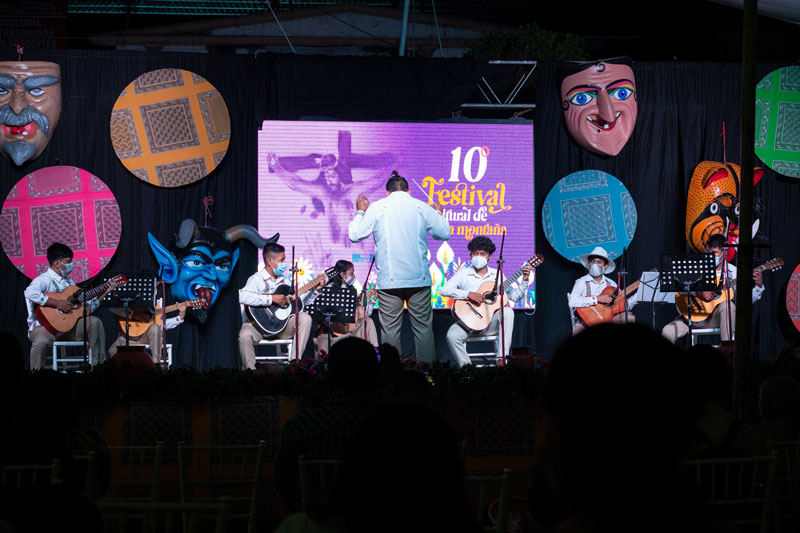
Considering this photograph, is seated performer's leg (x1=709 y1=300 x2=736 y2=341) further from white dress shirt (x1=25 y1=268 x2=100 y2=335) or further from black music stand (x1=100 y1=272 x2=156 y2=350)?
white dress shirt (x1=25 y1=268 x2=100 y2=335)

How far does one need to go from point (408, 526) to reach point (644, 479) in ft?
1.08

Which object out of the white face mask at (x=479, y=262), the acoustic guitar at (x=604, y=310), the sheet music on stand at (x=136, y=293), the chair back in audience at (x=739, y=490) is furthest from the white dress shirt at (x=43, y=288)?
the chair back in audience at (x=739, y=490)

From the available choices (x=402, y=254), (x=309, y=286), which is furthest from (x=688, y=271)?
(x=309, y=286)

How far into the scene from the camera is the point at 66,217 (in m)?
8.68

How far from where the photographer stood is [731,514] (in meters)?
2.37

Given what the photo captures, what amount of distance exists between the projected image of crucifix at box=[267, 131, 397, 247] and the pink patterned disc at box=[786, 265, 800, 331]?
437 centimetres

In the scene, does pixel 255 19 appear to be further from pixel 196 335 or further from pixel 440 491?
pixel 440 491

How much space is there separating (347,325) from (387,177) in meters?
1.68

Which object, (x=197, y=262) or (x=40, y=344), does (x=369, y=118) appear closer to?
(x=197, y=262)

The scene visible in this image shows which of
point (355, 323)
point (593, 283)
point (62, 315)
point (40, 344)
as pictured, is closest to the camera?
point (40, 344)

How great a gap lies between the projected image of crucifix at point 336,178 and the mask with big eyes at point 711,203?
3119mm

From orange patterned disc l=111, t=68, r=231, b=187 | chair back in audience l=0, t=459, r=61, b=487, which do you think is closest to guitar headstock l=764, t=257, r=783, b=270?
orange patterned disc l=111, t=68, r=231, b=187

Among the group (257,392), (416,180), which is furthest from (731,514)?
(416,180)

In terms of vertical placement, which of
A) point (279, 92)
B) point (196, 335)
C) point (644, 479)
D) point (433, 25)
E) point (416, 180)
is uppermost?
point (433, 25)
